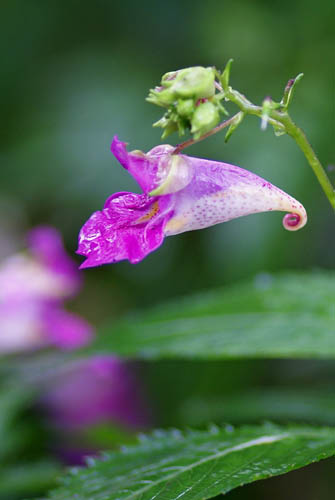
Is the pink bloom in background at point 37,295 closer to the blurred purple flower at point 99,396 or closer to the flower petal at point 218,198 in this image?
the blurred purple flower at point 99,396

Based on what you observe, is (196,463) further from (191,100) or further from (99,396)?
(99,396)

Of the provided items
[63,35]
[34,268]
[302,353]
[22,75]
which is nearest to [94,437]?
[34,268]

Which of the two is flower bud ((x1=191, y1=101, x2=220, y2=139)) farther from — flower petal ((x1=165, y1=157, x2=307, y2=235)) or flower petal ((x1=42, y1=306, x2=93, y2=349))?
flower petal ((x1=42, y1=306, x2=93, y2=349))

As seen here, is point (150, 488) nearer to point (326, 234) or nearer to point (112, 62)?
point (326, 234)

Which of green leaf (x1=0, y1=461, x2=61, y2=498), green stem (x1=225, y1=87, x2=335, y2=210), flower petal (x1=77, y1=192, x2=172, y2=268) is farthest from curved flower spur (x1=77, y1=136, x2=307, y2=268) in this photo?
green leaf (x1=0, y1=461, x2=61, y2=498)

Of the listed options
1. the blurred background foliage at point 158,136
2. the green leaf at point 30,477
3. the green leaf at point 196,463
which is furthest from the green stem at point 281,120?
the blurred background foliage at point 158,136

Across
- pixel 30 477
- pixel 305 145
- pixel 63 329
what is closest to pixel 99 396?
pixel 63 329
